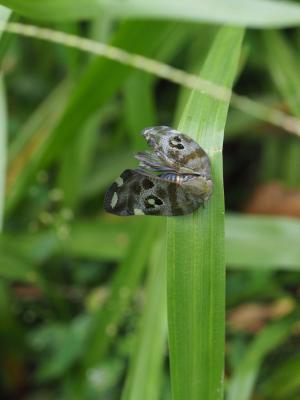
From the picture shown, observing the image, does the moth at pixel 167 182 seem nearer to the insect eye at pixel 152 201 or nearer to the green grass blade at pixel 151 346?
the insect eye at pixel 152 201

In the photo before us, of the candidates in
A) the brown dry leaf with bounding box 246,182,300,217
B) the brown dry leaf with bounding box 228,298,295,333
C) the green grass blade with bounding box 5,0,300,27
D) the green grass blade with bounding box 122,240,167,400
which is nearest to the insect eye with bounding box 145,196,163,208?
the green grass blade with bounding box 5,0,300,27

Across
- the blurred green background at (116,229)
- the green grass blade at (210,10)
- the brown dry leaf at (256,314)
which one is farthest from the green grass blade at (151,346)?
the green grass blade at (210,10)

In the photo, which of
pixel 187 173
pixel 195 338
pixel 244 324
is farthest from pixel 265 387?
pixel 187 173

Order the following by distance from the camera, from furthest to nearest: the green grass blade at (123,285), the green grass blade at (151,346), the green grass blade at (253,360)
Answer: the green grass blade at (123,285) < the green grass blade at (253,360) < the green grass blade at (151,346)

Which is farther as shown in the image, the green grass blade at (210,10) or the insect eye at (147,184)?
the insect eye at (147,184)

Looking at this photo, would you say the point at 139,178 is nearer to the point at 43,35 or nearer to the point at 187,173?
the point at 187,173

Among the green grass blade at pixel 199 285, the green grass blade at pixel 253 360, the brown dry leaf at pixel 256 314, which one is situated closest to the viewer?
the green grass blade at pixel 199 285
